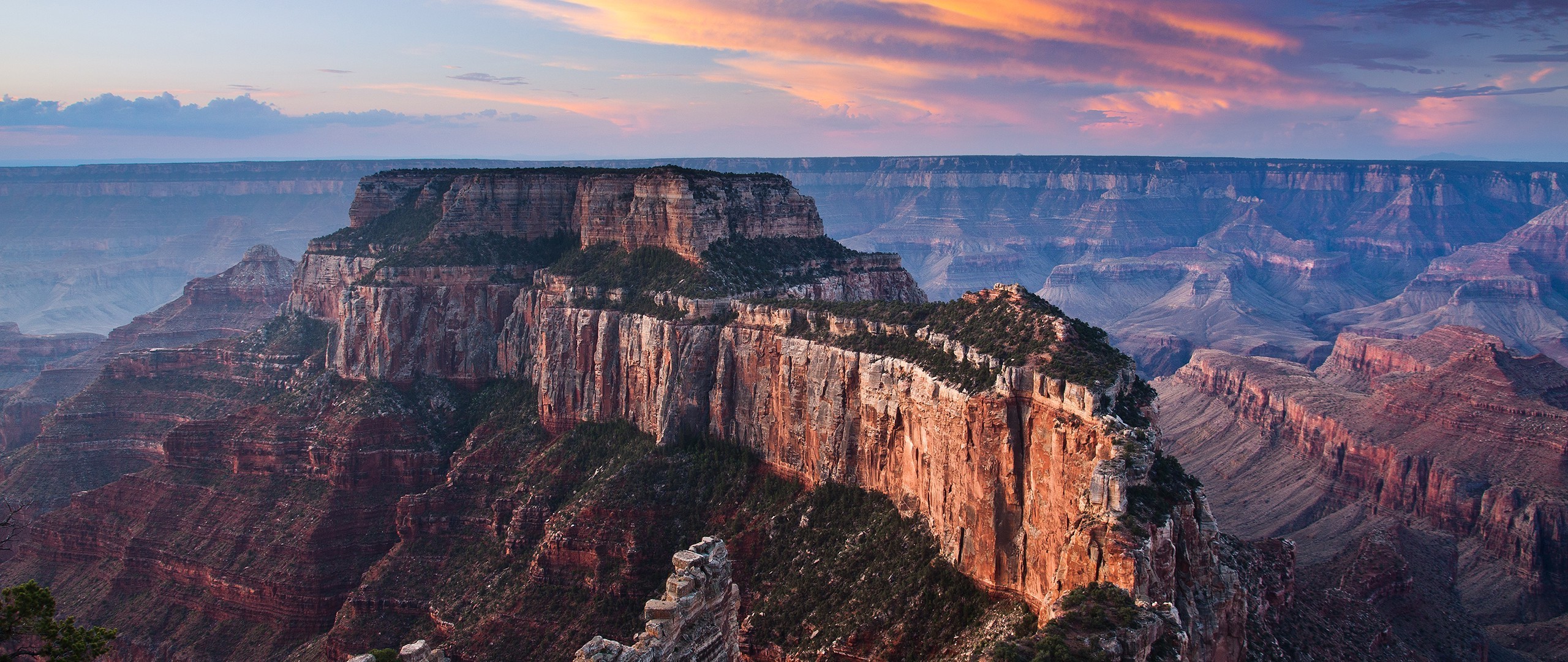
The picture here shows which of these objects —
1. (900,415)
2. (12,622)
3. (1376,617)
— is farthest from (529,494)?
(1376,617)

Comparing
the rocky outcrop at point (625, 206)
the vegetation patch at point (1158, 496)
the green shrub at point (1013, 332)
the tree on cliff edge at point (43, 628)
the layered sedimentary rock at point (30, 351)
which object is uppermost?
the rocky outcrop at point (625, 206)

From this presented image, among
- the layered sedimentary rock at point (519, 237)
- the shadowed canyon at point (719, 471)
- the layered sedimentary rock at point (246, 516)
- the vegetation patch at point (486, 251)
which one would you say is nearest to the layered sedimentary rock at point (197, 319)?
the shadowed canyon at point (719, 471)

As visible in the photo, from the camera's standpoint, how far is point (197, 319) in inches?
5384

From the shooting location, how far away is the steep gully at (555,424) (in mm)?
41188

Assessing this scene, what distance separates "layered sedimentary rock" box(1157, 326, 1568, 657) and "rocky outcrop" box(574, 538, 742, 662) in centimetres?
5474

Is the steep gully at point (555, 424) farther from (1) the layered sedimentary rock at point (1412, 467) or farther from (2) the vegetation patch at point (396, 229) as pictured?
(1) the layered sedimentary rock at point (1412, 467)

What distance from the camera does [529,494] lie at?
70.4 m

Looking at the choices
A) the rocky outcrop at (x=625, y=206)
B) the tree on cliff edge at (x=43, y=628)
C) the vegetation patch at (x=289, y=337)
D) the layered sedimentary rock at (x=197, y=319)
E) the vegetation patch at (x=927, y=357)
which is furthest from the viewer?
the layered sedimentary rock at (x=197, y=319)

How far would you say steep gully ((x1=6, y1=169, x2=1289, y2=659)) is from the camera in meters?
41.2

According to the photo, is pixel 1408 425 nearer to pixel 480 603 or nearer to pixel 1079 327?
pixel 1079 327

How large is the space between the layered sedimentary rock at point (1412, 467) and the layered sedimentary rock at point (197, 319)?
12327 centimetres

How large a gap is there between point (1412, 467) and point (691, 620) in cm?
9819

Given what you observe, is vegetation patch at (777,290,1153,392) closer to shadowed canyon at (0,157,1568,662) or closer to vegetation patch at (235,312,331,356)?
shadowed canyon at (0,157,1568,662)

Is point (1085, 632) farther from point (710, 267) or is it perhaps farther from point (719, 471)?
point (710, 267)
